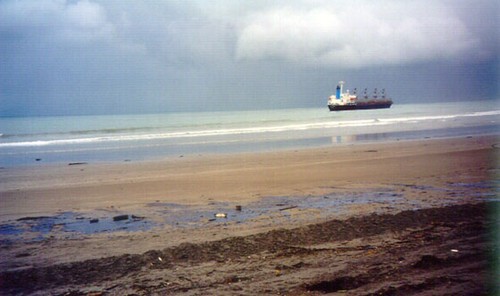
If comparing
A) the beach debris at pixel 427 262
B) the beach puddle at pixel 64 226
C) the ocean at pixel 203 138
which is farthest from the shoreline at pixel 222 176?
the beach debris at pixel 427 262

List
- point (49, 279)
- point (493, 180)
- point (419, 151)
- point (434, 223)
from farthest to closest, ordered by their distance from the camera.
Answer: point (419, 151) → point (493, 180) → point (434, 223) → point (49, 279)

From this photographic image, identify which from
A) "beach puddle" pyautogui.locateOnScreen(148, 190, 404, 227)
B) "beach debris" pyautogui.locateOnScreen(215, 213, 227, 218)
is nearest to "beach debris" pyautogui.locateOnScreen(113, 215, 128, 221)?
"beach puddle" pyautogui.locateOnScreen(148, 190, 404, 227)

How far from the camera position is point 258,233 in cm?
671

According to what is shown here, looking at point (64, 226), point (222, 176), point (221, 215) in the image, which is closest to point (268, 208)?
point (221, 215)

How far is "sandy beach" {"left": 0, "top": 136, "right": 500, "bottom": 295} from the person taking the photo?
470 cm

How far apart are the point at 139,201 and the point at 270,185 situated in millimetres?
3670

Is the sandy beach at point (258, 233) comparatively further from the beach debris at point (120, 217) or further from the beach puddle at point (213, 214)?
the beach debris at point (120, 217)

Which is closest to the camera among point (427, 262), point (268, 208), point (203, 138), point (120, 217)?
point (427, 262)

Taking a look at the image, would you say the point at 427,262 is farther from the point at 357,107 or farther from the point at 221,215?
the point at 357,107

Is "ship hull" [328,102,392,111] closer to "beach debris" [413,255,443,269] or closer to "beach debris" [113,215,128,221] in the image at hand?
"beach debris" [113,215,128,221]

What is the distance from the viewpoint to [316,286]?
4480 millimetres

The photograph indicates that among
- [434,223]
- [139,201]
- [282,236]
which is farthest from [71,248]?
[434,223]

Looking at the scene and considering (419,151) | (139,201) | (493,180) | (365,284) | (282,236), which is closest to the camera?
(365,284)

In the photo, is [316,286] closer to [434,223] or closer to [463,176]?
[434,223]
